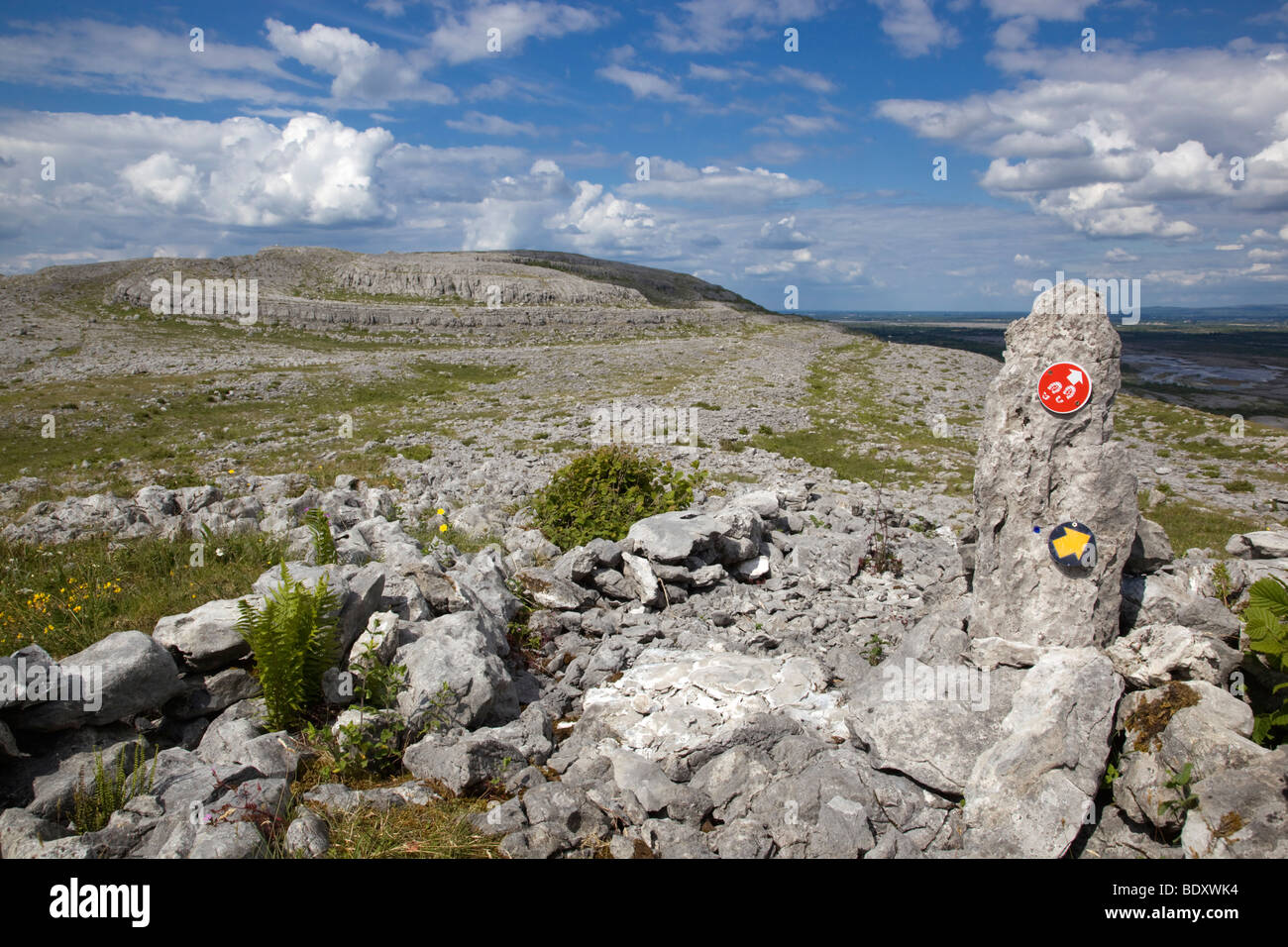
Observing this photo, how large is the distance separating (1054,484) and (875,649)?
2.62m

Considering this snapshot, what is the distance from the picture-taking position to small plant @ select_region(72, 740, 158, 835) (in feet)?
15.1

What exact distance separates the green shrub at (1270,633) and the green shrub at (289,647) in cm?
760

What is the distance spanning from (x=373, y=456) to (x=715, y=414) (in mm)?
15788

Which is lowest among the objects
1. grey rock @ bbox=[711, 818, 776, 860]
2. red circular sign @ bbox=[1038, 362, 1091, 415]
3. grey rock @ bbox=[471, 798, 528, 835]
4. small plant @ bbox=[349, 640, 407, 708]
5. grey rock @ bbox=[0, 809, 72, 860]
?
grey rock @ bbox=[711, 818, 776, 860]

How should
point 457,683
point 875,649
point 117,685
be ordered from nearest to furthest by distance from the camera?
point 117,685, point 457,683, point 875,649

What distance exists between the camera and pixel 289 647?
5.71m

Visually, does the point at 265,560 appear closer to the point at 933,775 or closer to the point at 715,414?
the point at 933,775

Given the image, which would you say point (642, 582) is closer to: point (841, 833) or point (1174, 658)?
point (841, 833)

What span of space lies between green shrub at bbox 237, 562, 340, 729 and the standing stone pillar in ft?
21.4

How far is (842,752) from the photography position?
18.5 feet

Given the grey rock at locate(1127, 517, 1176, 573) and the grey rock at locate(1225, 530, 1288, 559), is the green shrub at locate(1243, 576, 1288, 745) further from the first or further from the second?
the grey rock at locate(1225, 530, 1288, 559)

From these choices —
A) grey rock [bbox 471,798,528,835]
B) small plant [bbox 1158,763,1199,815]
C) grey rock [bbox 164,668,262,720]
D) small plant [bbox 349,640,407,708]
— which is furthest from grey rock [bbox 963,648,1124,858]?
grey rock [bbox 164,668,262,720]

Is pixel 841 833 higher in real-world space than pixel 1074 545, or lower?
lower

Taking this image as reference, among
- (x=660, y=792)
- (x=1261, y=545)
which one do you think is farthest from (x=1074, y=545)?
(x=660, y=792)
